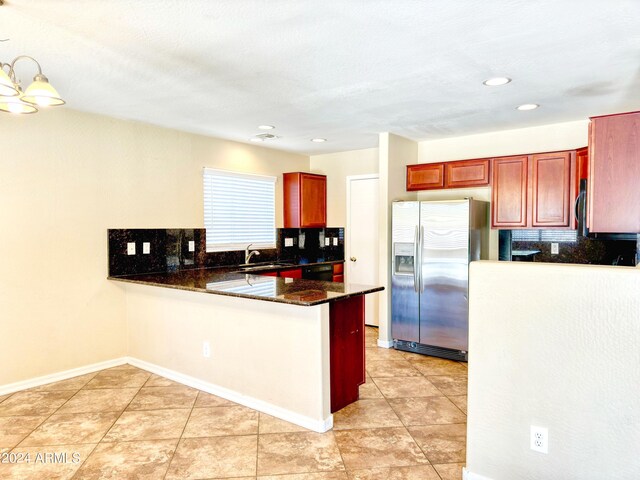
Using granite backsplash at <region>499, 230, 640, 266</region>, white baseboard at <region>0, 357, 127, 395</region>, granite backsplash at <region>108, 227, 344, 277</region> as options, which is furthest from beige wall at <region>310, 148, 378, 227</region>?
white baseboard at <region>0, 357, 127, 395</region>

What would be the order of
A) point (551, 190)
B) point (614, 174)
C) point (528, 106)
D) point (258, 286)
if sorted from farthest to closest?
point (551, 190) → point (528, 106) → point (258, 286) → point (614, 174)

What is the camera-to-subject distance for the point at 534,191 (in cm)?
402

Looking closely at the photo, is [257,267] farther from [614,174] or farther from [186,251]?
[614,174]

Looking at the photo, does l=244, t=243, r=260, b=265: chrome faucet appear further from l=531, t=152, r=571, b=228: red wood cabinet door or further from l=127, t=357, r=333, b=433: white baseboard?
l=531, t=152, r=571, b=228: red wood cabinet door

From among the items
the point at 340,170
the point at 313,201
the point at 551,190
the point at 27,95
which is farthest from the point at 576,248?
the point at 27,95

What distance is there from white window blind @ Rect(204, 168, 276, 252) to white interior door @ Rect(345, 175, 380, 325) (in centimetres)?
105

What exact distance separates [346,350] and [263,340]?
61 centimetres

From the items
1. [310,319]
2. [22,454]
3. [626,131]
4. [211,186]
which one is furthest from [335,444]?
[211,186]

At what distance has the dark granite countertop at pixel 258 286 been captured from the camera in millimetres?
2670

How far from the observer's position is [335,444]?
2.53 m

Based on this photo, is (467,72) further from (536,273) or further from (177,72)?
(177,72)

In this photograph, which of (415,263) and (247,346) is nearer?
(247,346)

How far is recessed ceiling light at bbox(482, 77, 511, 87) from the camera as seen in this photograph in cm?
285

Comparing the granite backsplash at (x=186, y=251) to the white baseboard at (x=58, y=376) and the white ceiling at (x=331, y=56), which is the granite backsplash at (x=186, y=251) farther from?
the white ceiling at (x=331, y=56)
